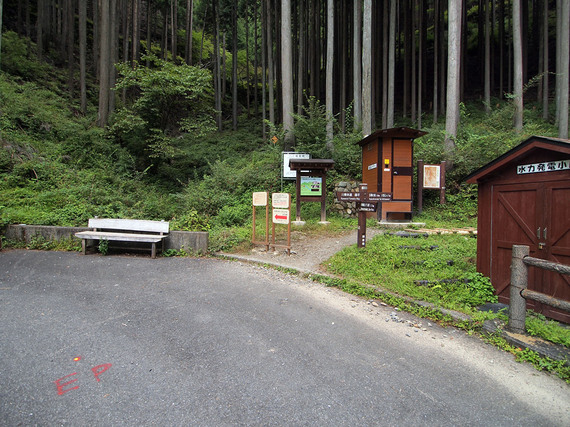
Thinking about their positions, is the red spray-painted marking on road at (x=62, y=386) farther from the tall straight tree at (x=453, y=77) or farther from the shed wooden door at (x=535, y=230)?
the tall straight tree at (x=453, y=77)

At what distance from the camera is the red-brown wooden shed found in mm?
4023

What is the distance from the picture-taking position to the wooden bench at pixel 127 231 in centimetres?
704

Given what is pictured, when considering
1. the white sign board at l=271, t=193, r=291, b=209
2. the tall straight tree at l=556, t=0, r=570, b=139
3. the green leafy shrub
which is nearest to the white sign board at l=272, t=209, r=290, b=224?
the white sign board at l=271, t=193, r=291, b=209

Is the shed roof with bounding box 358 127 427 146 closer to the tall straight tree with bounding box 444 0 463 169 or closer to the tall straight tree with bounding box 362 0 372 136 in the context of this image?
the tall straight tree with bounding box 444 0 463 169

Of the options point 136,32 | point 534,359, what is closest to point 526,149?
point 534,359

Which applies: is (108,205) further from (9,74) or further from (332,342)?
(9,74)

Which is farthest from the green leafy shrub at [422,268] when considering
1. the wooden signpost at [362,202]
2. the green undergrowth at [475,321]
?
the wooden signpost at [362,202]

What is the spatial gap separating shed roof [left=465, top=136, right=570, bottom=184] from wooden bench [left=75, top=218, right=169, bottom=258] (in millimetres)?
7062

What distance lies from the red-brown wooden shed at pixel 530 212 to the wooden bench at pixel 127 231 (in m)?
7.13

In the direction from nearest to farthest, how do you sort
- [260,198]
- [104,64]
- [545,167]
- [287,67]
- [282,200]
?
[545,167]
[282,200]
[260,198]
[104,64]
[287,67]

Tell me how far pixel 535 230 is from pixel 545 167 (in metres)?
0.97

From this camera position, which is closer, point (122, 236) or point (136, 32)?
point (122, 236)

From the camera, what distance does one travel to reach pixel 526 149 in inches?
168

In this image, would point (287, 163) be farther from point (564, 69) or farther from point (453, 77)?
point (564, 69)
